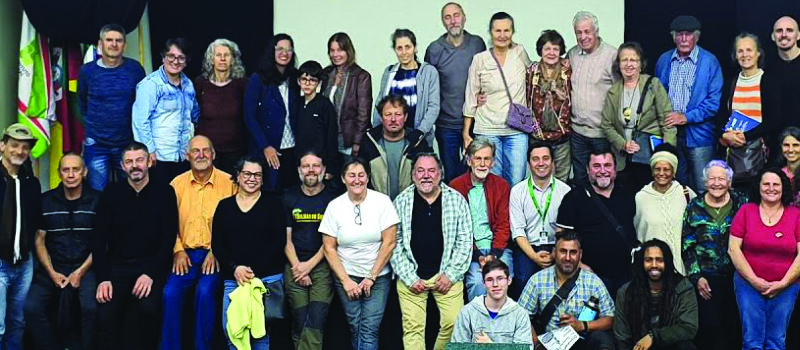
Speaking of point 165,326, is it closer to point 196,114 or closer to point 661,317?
point 196,114

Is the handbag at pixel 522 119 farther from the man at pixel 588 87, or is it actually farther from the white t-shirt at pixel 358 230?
the white t-shirt at pixel 358 230

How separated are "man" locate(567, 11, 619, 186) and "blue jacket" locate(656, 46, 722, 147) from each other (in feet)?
1.68

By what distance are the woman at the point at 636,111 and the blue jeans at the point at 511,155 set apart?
528 mm

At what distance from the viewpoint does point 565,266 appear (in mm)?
7801

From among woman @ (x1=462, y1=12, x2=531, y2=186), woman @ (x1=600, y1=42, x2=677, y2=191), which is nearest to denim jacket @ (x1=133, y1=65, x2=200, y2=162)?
woman @ (x1=462, y1=12, x2=531, y2=186)

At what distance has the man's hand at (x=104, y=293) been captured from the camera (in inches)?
316

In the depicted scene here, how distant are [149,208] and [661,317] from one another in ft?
10.0

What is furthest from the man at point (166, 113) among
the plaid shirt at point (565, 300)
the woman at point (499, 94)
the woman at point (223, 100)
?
the plaid shirt at point (565, 300)

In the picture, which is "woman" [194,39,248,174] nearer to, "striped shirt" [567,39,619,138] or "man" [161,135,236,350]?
Result: "man" [161,135,236,350]

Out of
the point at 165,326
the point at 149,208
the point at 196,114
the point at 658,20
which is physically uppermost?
the point at 658,20

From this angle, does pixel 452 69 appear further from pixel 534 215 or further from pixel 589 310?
pixel 589 310

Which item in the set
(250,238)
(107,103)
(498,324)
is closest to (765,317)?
(498,324)

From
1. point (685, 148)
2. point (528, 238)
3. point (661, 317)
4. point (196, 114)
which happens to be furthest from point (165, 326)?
point (685, 148)

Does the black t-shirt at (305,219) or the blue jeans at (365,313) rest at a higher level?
the black t-shirt at (305,219)
